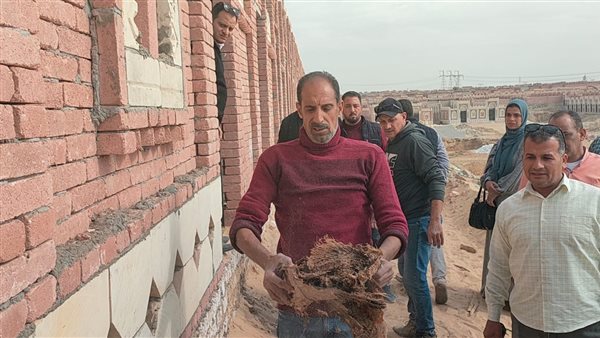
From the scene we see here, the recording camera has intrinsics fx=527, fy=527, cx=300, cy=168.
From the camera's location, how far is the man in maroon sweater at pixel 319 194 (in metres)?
2.46

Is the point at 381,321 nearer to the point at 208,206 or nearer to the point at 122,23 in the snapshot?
the point at 122,23

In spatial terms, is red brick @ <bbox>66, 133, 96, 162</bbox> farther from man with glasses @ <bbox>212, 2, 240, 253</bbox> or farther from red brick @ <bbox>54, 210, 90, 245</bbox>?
man with glasses @ <bbox>212, 2, 240, 253</bbox>

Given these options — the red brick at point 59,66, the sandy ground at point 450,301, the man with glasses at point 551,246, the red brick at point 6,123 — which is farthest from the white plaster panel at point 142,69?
the sandy ground at point 450,301

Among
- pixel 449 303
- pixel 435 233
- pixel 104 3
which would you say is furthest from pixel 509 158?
pixel 104 3

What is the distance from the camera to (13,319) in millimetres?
1368

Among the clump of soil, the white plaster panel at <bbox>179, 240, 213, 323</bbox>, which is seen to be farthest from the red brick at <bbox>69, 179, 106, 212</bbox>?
the white plaster panel at <bbox>179, 240, 213, 323</bbox>

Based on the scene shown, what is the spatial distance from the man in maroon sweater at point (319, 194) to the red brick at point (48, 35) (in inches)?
41.6

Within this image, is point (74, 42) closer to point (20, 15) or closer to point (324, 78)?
point (20, 15)

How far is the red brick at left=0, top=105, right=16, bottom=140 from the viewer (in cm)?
137

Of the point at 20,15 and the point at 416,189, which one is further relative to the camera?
the point at 416,189

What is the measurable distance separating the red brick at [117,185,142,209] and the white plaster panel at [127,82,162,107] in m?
0.42

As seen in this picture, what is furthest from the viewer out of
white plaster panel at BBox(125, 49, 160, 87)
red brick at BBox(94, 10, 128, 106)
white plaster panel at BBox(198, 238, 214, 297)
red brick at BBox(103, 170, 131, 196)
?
white plaster panel at BBox(198, 238, 214, 297)

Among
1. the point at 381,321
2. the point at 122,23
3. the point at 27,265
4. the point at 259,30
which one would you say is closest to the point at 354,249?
the point at 381,321

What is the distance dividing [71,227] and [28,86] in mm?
658
